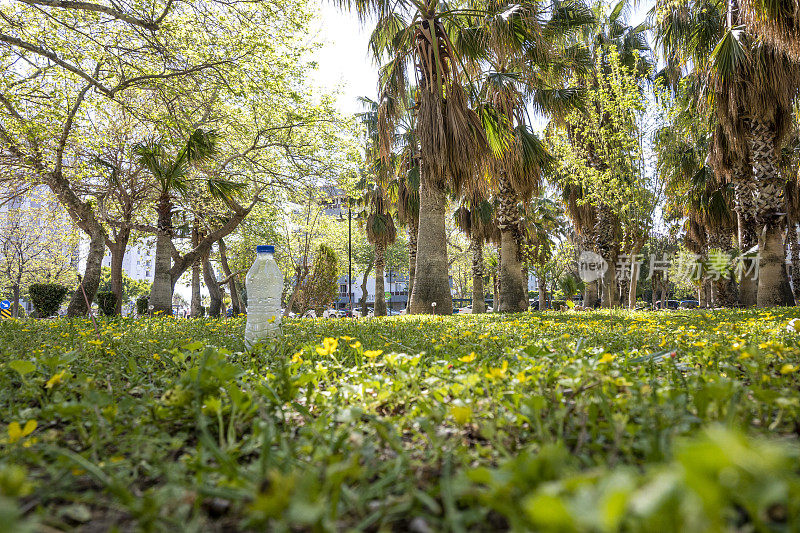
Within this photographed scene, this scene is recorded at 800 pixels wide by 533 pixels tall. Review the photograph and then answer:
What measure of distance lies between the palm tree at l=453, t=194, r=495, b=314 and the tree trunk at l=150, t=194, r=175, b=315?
10798mm

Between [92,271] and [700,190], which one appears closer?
[92,271]

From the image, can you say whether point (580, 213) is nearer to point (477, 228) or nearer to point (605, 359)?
point (477, 228)

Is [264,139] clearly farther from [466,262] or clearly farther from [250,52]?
[466,262]

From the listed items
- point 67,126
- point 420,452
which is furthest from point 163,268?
point 420,452

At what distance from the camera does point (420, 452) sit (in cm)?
132

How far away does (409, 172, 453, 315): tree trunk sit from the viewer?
34.4 feet

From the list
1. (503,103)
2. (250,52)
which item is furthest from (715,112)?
(250,52)

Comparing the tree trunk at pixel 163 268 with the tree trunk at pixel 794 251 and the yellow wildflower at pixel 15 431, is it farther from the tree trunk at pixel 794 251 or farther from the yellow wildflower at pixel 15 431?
the tree trunk at pixel 794 251

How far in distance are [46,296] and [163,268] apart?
5277 millimetres

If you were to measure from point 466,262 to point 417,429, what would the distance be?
32233mm

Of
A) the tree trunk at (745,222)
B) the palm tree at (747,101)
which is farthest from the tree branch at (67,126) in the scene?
the tree trunk at (745,222)

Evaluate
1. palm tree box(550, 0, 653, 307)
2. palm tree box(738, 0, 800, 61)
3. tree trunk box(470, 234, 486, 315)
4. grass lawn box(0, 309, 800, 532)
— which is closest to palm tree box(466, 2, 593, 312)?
palm tree box(550, 0, 653, 307)

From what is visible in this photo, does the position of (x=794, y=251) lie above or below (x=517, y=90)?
below

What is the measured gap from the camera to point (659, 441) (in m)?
1.10
